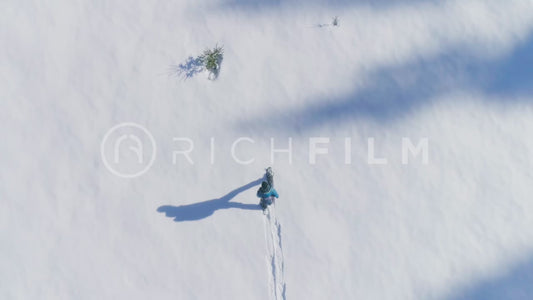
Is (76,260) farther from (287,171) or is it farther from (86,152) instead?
(287,171)

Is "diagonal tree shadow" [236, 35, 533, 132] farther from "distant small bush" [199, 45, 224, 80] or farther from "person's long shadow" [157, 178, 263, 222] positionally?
"person's long shadow" [157, 178, 263, 222]

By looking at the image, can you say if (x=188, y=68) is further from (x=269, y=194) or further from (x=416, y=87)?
(x=416, y=87)

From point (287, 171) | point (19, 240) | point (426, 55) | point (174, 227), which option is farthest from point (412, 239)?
point (19, 240)

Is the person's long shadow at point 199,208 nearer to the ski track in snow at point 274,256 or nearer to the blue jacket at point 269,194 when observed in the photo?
the ski track in snow at point 274,256
